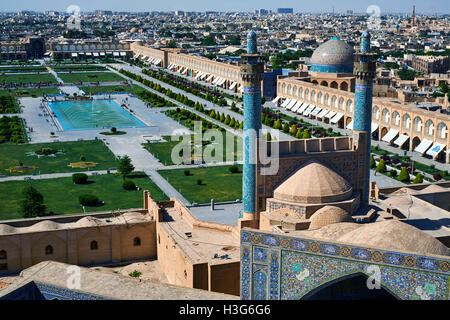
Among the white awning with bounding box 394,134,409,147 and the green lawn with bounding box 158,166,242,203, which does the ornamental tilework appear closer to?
the green lawn with bounding box 158,166,242,203

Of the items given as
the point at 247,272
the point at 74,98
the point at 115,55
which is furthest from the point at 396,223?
the point at 115,55

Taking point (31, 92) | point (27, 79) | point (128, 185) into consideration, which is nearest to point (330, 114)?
point (128, 185)

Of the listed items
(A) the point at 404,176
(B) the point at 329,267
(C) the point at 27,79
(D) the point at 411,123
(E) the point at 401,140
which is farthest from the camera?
(C) the point at 27,79

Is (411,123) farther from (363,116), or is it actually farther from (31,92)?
(31,92)

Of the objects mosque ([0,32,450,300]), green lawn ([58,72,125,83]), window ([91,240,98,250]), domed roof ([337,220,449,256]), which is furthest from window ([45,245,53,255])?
green lawn ([58,72,125,83])

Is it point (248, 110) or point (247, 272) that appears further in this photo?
point (248, 110)
